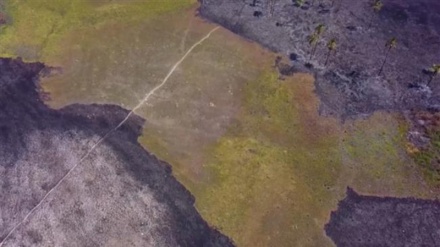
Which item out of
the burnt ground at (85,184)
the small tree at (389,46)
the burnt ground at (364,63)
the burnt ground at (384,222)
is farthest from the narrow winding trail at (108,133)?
the burnt ground at (384,222)

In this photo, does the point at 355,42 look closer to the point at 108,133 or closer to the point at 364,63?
the point at 364,63

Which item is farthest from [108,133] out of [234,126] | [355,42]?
[355,42]

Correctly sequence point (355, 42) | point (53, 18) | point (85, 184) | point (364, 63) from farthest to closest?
point (355, 42) < point (53, 18) < point (364, 63) < point (85, 184)

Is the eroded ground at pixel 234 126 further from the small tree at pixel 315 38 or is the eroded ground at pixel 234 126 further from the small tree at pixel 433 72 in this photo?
the small tree at pixel 433 72

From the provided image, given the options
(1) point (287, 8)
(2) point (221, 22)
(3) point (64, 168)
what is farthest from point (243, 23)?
(3) point (64, 168)

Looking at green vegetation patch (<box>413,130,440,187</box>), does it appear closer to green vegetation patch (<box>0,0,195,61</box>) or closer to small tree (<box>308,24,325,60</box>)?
small tree (<box>308,24,325,60</box>)

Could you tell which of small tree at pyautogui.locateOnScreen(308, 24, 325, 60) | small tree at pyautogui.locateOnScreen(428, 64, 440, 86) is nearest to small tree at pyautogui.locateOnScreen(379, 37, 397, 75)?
small tree at pyautogui.locateOnScreen(428, 64, 440, 86)
